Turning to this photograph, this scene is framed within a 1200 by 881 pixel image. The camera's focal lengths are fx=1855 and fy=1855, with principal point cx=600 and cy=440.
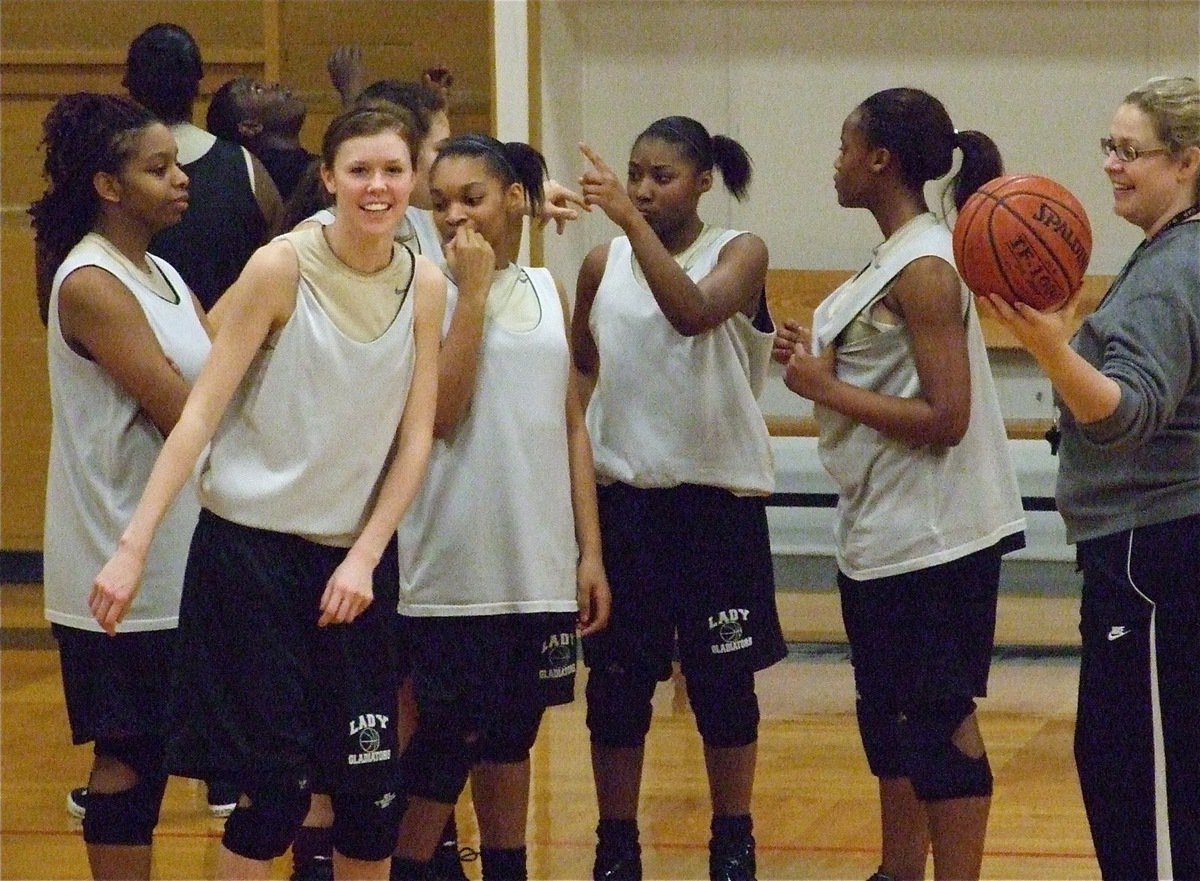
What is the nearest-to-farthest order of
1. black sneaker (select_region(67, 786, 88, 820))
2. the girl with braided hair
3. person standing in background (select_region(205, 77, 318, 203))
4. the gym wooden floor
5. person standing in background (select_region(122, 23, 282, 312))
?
the girl with braided hair, the gym wooden floor, black sneaker (select_region(67, 786, 88, 820)), person standing in background (select_region(122, 23, 282, 312)), person standing in background (select_region(205, 77, 318, 203))

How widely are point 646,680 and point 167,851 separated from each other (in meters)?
1.24

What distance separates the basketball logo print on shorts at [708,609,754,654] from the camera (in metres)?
3.75

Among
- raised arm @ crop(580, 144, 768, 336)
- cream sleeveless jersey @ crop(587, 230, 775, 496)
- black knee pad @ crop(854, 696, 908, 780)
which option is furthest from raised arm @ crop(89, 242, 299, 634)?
black knee pad @ crop(854, 696, 908, 780)

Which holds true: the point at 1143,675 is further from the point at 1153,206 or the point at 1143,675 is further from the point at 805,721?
the point at 805,721

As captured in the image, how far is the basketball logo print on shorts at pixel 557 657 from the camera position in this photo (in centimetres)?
343

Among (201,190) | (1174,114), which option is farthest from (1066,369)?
(201,190)

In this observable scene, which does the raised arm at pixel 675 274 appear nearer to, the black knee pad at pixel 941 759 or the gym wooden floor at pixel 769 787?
the black knee pad at pixel 941 759

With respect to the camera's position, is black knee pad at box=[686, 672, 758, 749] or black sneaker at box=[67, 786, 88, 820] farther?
black sneaker at box=[67, 786, 88, 820]

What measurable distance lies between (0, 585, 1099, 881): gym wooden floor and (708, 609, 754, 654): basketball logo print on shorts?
53 centimetres

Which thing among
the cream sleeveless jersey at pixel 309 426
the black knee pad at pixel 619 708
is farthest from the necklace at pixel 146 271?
the black knee pad at pixel 619 708

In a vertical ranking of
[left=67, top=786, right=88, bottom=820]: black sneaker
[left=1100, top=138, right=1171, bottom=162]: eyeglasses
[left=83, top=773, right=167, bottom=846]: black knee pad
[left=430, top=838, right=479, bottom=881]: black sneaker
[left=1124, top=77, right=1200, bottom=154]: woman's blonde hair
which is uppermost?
[left=1124, top=77, right=1200, bottom=154]: woman's blonde hair

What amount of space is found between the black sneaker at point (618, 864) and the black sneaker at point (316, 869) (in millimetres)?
540

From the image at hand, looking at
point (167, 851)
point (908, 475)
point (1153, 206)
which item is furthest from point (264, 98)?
point (1153, 206)

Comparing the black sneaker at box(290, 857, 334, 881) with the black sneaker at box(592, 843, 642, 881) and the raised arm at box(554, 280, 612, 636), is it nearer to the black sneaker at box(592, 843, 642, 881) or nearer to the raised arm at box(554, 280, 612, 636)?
the black sneaker at box(592, 843, 642, 881)
